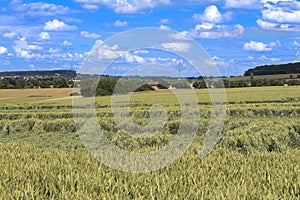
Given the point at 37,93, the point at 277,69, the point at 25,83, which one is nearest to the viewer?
the point at 37,93

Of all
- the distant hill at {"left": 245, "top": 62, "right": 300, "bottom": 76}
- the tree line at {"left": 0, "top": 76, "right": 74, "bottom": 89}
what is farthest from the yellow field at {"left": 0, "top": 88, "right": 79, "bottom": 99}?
the distant hill at {"left": 245, "top": 62, "right": 300, "bottom": 76}

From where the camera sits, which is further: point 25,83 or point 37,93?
point 25,83

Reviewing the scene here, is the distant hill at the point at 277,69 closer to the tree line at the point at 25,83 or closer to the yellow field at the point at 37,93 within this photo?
the tree line at the point at 25,83

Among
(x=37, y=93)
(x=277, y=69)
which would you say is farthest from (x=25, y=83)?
(x=277, y=69)

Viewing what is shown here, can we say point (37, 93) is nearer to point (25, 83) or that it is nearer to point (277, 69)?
point (25, 83)

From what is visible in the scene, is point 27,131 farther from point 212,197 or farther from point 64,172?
point 212,197

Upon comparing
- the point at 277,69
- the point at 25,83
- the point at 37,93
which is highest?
the point at 277,69

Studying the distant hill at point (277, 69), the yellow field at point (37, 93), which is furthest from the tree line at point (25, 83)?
the distant hill at point (277, 69)

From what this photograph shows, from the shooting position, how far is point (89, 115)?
89.4 feet

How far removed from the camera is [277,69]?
95438mm

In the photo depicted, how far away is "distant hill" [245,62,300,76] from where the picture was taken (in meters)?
90.5

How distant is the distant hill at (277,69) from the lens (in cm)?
9050

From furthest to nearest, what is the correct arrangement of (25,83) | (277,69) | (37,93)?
(277,69)
(25,83)
(37,93)

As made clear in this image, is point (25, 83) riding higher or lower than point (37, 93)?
higher
